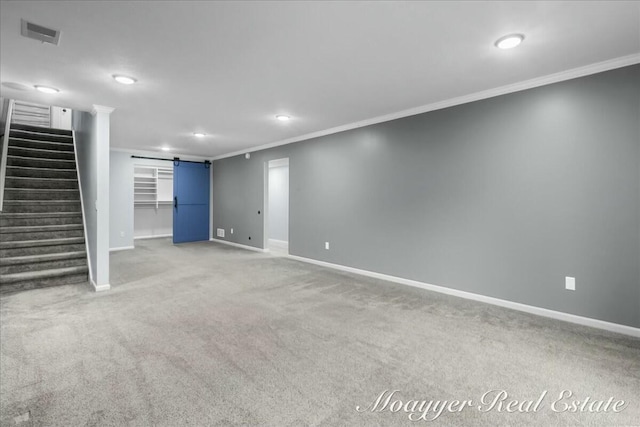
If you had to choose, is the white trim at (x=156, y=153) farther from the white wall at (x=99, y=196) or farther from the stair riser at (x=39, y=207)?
the white wall at (x=99, y=196)

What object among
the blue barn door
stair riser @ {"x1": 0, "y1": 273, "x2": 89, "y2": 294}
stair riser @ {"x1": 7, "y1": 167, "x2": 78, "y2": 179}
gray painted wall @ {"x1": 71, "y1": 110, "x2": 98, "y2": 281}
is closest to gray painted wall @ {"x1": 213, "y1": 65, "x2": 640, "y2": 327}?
gray painted wall @ {"x1": 71, "y1": 110, "x2": 98, "y2": 281}

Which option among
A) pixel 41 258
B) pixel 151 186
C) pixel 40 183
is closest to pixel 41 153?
pixel 40 183

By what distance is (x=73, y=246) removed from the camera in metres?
4.72

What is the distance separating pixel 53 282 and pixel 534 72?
20.8 ft

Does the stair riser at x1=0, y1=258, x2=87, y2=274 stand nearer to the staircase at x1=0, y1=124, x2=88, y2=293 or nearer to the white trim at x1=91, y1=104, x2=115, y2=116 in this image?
the staircase at x1=0, y1=124, x2=88, y2=293

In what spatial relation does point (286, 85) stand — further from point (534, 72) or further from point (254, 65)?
point (534, 72)

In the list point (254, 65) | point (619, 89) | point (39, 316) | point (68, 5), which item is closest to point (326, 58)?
point (254, 65)

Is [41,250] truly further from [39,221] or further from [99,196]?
[99,196]

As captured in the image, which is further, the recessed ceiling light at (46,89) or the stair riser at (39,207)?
the stair riser at (39,207)

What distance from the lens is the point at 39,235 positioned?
4.62 meters

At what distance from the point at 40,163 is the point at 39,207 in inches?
41.8

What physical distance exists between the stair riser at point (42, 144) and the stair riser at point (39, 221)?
5.76 ft

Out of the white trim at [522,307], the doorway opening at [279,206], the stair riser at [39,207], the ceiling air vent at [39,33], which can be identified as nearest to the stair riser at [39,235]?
the stair riser at [39,207]

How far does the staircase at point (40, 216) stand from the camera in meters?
4.20
